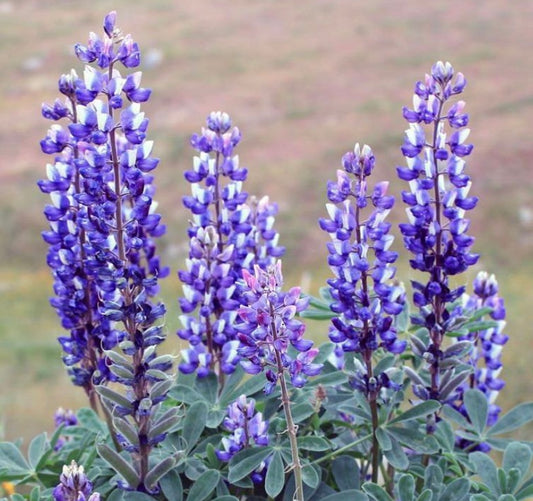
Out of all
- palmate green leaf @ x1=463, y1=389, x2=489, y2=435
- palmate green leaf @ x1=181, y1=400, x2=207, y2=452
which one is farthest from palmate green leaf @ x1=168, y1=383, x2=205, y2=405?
palmate green leaf @ x1=463, y1=389, x2=489, y2=435

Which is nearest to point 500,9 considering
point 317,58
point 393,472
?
point 317,58

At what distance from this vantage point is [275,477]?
7.06 ft

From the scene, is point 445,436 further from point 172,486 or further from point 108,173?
point 108,173

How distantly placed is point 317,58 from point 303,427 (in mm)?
21194

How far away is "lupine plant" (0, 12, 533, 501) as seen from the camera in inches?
81.6

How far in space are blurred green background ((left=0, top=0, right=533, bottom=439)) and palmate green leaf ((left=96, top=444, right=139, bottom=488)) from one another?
18.8 feet

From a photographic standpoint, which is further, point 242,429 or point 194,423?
point 194,423

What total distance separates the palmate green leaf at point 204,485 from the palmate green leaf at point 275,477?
0.13 metres

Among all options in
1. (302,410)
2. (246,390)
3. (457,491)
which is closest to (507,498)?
(457,491)

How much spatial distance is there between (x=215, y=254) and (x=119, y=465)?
63cm

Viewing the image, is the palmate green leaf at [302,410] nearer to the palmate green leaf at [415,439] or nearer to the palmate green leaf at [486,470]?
the palmate green leaf at [415,439]

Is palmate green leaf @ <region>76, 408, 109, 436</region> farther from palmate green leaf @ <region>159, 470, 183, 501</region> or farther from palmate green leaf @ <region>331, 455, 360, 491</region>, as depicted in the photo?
palmate green leaf @ <region>331, 455, 360, 491</region>

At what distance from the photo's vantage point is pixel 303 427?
8.23 ft

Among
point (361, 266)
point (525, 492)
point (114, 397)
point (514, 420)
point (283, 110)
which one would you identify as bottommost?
point (525, 492)
